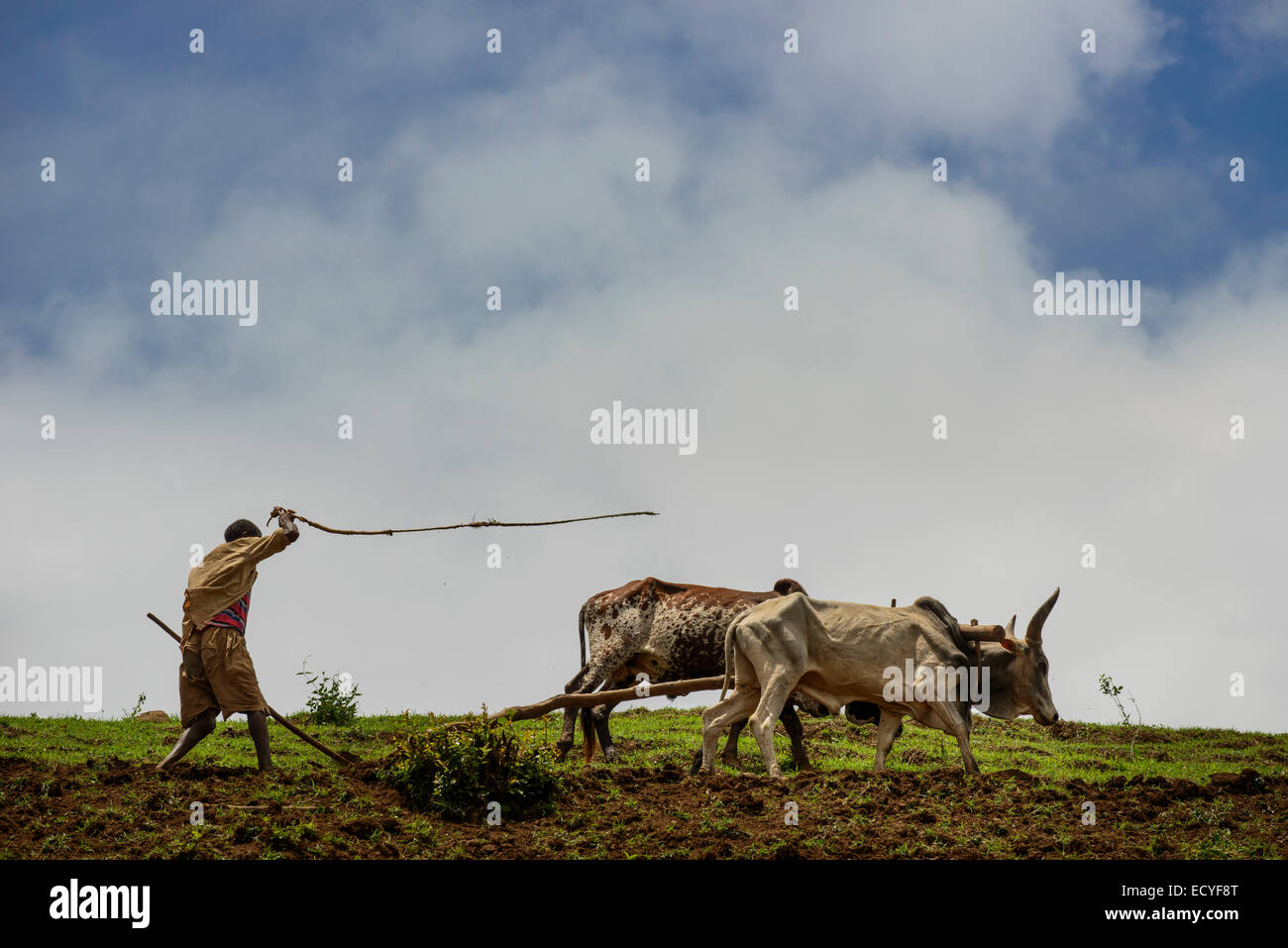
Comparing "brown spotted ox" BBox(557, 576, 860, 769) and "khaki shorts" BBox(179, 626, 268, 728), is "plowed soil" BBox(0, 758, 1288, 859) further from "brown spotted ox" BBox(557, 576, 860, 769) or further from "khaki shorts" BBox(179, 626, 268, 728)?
"brown spotted ox" BBox(557, 576, 860, 769)

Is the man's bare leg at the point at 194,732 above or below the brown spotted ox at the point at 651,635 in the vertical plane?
below

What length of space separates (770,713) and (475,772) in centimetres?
292

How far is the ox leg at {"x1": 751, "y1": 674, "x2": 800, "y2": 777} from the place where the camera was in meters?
11.2

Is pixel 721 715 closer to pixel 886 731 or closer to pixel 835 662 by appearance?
pixel 835 662

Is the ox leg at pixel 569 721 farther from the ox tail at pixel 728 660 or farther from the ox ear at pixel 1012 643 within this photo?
the ox ear at pixel 1012 643

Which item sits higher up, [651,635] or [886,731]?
[651,635]

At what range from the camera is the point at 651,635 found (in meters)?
15.1

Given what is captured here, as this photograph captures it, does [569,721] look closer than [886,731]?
No

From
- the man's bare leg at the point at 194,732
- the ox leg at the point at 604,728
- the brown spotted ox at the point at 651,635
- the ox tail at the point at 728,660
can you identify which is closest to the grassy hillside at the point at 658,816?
the man's bare leg at the point at 194,732

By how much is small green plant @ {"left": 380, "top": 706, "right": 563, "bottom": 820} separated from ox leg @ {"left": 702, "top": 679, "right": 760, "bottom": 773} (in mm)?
1877

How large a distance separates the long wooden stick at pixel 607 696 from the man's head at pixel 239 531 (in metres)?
2.89

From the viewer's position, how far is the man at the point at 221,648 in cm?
1111

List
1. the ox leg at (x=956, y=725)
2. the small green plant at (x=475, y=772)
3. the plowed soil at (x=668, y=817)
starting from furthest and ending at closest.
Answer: the ox leg at (x=956, y=725)
the small green plant at (x=475, y=772)
the plowed soil at (x=668, y=817)

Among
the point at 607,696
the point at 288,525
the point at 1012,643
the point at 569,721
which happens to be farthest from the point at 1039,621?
the point at 288,525
